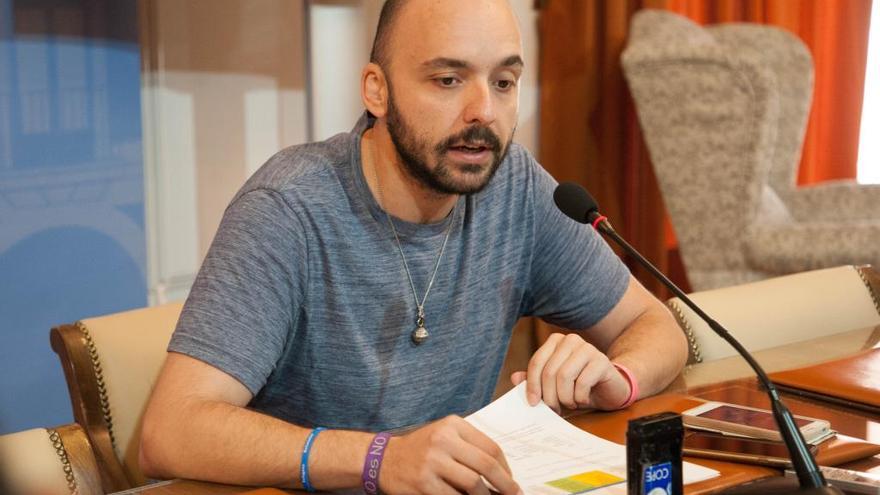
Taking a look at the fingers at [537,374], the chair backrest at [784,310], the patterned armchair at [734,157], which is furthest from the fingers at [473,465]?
the patterned armchair at [734,157]

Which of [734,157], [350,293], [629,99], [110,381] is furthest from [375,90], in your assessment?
[629,99]

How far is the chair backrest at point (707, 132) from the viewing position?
3490 millimetres

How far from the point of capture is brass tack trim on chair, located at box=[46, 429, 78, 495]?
50.7 inches

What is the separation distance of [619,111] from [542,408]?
116 inches

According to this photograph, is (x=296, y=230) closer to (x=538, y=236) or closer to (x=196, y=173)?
(x=538, y=236)

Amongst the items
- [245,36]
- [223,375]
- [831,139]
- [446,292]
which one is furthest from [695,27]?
[223,375]

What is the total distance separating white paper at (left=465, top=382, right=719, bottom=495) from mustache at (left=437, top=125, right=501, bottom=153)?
1.15 feet

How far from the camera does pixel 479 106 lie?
153 cm

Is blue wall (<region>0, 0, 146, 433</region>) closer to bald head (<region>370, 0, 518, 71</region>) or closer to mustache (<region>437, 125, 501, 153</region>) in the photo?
bald head (<region>370, 0, 518, 71</region>)

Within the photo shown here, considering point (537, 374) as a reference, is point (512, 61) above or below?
above

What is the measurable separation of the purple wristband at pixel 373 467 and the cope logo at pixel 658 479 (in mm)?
298

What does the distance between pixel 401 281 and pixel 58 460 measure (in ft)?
1.68

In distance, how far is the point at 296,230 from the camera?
4.87 ft

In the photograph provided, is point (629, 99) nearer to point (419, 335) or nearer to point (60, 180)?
point (60, 180)
